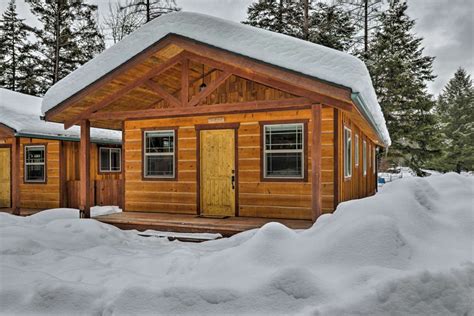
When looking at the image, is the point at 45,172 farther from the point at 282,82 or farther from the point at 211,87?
the point at 282,82

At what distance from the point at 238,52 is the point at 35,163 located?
32.1ft

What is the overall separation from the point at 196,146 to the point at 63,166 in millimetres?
6031

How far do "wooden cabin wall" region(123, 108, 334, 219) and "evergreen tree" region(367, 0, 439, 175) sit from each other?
1470 centimetres

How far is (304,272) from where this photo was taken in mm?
3135

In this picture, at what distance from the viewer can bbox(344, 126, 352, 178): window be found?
7921mm

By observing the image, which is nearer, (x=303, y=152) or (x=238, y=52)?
(x=238, y=52)

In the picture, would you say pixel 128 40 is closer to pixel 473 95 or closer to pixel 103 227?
pixel 103 227

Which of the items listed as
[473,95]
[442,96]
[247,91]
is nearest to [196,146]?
[247,91]

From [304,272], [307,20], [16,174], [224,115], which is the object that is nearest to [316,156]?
[304,272]

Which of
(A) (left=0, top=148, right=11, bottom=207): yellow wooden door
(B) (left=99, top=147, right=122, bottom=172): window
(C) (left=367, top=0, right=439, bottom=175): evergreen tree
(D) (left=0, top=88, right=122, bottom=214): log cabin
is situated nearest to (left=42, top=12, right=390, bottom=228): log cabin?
(D) (left=0, top=88, right=122, bottom=214): log cabin

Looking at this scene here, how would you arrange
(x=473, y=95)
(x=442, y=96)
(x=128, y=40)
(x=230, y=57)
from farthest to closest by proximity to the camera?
1. (x=442, y=96)
2. (x=473, y=95)
3. (x=128, y=40)
4. (x=230, y=57)

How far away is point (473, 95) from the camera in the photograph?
29.8 meters

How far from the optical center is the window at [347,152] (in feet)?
26.0

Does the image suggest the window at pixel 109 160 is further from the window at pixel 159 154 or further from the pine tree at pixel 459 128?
the pine tree at pixel 459 128
